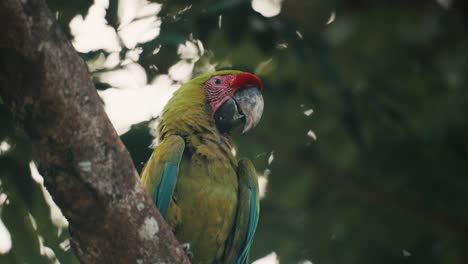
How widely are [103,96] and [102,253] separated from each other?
3.50 ft

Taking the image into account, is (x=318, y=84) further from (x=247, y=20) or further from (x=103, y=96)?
(x=103, y=96)

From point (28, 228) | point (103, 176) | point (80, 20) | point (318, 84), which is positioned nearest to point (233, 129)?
point (318, 84)

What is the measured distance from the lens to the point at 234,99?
11.3ft

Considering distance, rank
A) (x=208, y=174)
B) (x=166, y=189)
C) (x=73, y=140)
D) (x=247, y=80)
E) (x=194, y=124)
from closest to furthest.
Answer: (x=73, y=140)
(x=166, y=189)
(x=208, y=174)
(x=194, y=124)
(x=247, y=80)

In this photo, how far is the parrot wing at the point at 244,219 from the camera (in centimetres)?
306

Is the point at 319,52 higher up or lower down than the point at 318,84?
higher up

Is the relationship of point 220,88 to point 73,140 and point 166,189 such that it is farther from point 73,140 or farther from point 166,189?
point 73,140

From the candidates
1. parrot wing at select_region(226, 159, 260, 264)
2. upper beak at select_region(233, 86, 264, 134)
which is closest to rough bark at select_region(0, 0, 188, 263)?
parrot wing at select_region(226, 159, 260, 264)

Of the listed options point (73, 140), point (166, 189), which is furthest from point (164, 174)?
point (73, 140)

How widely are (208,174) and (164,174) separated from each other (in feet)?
0.67

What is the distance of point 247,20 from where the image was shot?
9.89 ft

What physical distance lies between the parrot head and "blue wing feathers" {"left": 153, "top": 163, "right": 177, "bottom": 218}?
1.82ft

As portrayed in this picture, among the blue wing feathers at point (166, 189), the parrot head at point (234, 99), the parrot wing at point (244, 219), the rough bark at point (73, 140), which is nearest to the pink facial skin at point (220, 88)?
the parrot head at point (234, 99)

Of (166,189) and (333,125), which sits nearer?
(166,189)
